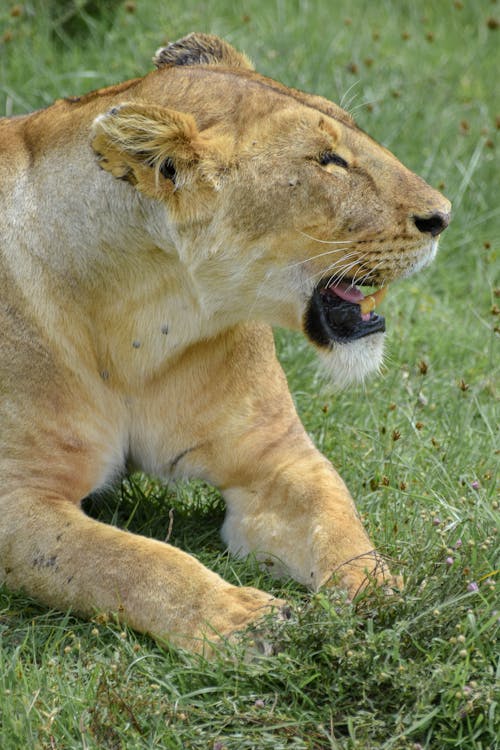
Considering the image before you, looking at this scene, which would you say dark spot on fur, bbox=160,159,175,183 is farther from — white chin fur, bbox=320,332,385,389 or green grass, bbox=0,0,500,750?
green grass, bbox=0,0,500,750

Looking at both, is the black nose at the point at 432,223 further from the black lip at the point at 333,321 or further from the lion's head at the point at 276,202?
the black lip at the point at 333,321

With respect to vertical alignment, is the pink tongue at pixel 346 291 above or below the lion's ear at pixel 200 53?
below

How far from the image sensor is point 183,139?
3119mm

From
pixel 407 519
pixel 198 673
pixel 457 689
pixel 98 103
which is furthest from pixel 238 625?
pixel 98 103

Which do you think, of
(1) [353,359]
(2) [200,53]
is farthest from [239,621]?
(2) [200,53]

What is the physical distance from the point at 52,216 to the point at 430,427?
1.51m

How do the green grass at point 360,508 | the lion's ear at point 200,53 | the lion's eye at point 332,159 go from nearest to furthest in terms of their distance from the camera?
the green grass at point 360,508 < the lion's eye at point 332,159 < the lion's ear at point 200,53

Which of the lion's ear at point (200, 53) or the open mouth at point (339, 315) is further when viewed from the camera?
the lion's ear at point (200, 53)

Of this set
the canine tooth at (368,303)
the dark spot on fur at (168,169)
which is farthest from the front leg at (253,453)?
the dark spot on fur at (168,169)

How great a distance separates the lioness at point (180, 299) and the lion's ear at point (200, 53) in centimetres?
10

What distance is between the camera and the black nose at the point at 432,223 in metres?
3.33

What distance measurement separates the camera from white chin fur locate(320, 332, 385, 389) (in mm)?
3445

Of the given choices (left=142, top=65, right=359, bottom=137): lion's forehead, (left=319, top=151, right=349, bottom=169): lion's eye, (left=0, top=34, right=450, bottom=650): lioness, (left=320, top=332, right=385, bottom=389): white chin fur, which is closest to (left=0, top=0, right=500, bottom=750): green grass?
(left=0, top=34, right=450, bottom=650): lioness

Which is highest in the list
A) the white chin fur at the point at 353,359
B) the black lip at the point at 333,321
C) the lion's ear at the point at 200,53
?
the lion's ear at the point at 200,53
